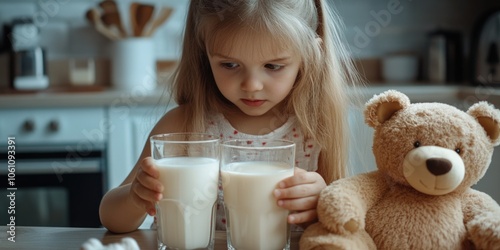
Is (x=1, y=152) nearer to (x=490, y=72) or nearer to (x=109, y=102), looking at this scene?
(x=109, y=102)

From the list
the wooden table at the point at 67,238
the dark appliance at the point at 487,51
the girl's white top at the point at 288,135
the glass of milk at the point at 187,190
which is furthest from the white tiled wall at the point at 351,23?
the glass of milk at the point at 187,190

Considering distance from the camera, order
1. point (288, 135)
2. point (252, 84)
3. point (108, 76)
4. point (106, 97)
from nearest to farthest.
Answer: point (252, 84) → point (288, 135) → point (106, 97) → point (108, 76)

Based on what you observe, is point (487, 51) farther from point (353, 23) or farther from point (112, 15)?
point (112, 15)

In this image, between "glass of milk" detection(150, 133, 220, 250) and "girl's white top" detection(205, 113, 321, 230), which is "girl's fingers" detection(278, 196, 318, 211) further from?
"girl's white top" detection(205, 113, 321, 230)

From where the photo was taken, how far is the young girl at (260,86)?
2.87 feet

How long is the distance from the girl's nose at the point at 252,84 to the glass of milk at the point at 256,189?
209 mm

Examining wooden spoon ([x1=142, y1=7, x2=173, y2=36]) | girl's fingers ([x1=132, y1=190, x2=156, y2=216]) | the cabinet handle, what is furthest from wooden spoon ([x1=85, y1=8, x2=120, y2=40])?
girl's fingers ([x1=132, y1=190, x2=156, y2=216])

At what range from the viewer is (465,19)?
8.74 feet

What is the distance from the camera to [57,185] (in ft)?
7.16

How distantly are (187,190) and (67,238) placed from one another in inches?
A: 8.4

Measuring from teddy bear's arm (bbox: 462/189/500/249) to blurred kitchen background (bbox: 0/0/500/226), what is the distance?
106 centimetres

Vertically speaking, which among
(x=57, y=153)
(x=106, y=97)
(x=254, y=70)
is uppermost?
(x=254, y=70)

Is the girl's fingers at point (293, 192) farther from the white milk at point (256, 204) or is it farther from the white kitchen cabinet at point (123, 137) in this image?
the white kitchen cabinet at point (123, 137)

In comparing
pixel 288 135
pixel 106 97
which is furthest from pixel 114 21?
pixel 288 135
